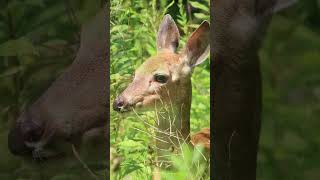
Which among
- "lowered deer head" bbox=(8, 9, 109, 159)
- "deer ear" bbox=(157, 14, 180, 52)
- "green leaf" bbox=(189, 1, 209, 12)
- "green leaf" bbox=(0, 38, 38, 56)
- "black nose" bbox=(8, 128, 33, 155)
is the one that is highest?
"green leaf" bbox=(189, 1, 209, 12)

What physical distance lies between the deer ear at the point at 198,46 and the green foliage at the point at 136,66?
3 cm

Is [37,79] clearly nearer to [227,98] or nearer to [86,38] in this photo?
[86,38]

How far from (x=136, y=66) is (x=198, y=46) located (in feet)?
0.94

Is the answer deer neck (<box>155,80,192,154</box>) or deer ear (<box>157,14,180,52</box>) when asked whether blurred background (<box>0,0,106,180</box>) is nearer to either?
deer ear (<box>157,14,180,52</box>)

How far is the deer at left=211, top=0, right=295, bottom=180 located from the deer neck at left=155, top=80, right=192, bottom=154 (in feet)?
0.40

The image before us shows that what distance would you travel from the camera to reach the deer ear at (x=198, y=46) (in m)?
2.87

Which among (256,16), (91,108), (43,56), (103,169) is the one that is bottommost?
(103,169)

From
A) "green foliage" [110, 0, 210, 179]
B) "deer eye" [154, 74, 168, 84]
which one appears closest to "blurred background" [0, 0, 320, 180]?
"green foliage" [110, 0, 210, 179]

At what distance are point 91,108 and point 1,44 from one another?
19.1 inches

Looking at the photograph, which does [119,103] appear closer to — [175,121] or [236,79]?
[175,121]

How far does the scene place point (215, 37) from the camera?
9.44 ft

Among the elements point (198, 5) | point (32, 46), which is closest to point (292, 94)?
point (198, 5)

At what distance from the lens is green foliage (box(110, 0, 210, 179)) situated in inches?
113

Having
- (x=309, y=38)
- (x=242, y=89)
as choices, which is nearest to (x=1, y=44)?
(x=242, y=89)
